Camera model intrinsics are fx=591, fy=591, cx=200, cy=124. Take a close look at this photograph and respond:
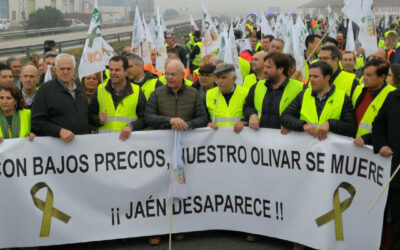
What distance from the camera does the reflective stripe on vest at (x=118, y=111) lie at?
20.5 ft

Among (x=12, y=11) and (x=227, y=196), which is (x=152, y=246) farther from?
(x=12, y=11)

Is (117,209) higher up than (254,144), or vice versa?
(254,144)

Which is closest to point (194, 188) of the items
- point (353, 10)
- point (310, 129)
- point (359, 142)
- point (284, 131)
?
point (284, 131)

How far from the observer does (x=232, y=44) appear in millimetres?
7859

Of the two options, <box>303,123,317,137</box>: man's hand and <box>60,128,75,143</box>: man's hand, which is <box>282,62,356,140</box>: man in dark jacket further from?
<box>60,128,75,143</box>: man's hand

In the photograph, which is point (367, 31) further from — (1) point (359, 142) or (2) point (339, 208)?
(2) point (339, 208)

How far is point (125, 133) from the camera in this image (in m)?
5.96

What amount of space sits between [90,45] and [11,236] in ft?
7.40

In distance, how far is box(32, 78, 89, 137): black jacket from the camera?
5.77 metres

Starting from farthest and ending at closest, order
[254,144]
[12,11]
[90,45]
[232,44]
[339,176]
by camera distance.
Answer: [12,11]
[232,44]
[90,45]
[254,144]
[339,176]

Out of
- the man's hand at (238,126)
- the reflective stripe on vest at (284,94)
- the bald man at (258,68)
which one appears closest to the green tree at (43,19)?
the bald man at (258,68)

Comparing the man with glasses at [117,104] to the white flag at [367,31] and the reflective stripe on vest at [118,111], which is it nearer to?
the reflective stripe on vest at [118,111]

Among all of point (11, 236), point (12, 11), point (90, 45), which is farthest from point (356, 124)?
point (12, 11)

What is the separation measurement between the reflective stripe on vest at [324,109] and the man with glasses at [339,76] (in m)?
1.36
